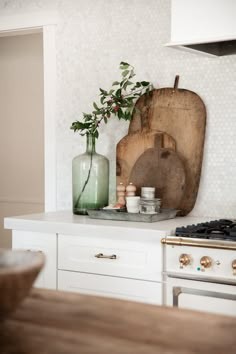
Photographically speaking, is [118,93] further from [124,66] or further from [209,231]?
[209,231]

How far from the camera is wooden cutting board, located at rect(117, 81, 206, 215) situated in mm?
3520

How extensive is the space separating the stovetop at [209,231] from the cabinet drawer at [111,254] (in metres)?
0.14

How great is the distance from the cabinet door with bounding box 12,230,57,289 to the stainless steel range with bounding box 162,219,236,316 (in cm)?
64

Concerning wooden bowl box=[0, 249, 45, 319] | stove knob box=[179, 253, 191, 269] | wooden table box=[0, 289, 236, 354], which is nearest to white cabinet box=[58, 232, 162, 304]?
stove knob box=[179, 253, 191, 269]

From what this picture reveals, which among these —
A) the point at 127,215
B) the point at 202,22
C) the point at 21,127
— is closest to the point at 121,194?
the point at 127,215

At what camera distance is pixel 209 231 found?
288 centimetres

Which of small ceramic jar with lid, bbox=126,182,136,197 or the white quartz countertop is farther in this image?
small ceramic jar with lid, bbox=126,182,136,197

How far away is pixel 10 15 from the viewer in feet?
13.9

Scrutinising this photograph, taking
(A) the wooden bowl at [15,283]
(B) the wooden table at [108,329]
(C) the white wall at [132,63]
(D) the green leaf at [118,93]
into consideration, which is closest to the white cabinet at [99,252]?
(C) the white wall at [132,63]

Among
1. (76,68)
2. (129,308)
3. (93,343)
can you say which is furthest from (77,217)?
(93,343)

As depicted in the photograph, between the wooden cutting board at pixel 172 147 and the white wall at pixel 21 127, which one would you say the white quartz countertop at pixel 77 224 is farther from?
the white wall at pixel 21 127

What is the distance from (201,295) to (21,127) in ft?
10.9

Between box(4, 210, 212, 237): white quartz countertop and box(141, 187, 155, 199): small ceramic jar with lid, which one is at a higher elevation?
box(141, 187, 155, 199): small ceramic jar with lid

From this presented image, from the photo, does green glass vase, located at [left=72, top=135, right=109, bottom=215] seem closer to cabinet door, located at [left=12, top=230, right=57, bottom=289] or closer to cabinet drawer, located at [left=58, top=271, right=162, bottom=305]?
cabinet door, located at [left=12, top=230, right=57, bottom=289]
